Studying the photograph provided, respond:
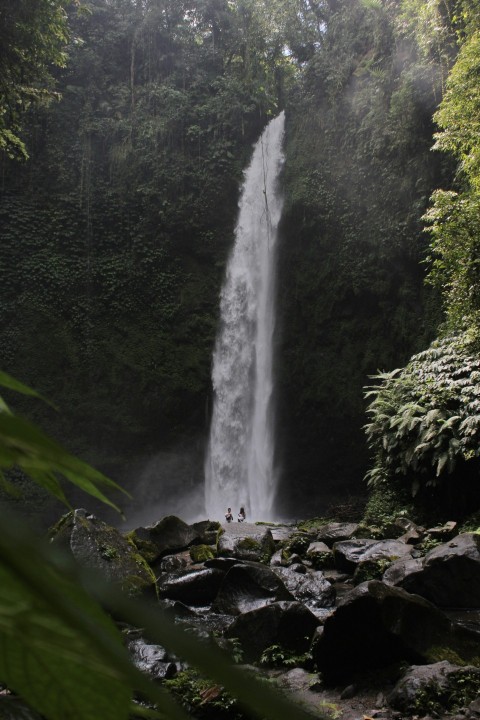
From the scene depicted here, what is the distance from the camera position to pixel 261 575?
6.20 metres

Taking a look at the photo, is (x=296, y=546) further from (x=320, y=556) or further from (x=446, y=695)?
(x=446, y=695)

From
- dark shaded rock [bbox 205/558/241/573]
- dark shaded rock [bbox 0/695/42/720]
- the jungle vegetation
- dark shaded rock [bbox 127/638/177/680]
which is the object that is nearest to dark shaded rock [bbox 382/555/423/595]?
dark shaded rock [bbox 205/558/241/573]

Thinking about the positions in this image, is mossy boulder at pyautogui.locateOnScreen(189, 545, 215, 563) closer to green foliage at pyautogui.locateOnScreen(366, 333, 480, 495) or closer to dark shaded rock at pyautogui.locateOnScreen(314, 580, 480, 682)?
dark shaded rock at pyautogui.locateOnScreen(314, 580, 480, 682)

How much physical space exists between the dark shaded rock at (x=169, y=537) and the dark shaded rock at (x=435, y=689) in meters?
5.03

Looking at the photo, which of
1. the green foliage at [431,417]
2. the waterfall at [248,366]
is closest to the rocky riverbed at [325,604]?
the green foliage at [431,417]

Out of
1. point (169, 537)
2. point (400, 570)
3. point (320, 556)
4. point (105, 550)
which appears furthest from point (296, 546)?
point (105, 550)

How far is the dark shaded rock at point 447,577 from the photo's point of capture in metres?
6.13

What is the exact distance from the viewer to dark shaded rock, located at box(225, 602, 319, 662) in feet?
15.8

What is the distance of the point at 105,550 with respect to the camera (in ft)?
20.8

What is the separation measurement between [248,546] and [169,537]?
131 cm

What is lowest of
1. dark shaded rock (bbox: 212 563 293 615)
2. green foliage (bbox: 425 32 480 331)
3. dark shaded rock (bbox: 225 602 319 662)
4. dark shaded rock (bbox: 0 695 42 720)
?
dark shaded rock (bbox: 225 602 319 662)

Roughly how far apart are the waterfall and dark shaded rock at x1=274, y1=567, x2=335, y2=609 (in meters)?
8.32

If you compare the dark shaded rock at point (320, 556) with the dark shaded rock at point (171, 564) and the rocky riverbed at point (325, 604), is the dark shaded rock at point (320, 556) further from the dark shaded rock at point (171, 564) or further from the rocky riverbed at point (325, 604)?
the dark shaded rock at point (171, 564)

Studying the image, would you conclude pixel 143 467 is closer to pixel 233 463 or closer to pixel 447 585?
pixel 233 463
